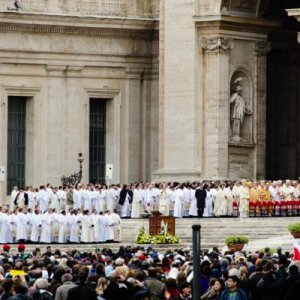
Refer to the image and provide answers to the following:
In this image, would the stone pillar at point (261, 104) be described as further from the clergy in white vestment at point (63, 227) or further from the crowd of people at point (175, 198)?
the clergy in white vestment at point (63, 227)

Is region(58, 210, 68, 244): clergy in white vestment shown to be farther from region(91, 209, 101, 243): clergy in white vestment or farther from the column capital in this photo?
the column capital

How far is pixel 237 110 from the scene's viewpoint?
76.4 metres

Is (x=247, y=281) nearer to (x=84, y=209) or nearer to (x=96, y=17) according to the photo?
(x=84, y=209)

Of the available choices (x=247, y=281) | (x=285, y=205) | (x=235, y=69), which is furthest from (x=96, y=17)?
(x=247, y=281)

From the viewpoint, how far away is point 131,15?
8062cm

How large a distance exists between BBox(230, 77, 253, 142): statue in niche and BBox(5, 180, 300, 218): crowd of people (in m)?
3.06

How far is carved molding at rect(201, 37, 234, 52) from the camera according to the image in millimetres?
75125

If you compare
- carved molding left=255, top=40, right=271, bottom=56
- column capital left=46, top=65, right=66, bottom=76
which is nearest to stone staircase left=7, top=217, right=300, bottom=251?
carved molding left=255, top=40, right=271, bottom=56

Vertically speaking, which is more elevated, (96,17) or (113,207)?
(96,17)

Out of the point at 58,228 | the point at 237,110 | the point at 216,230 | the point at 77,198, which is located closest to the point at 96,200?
the point at 77,198

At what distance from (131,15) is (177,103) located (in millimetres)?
6141

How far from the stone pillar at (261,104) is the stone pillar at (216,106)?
187 centimetres

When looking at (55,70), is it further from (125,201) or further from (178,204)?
(178,204)

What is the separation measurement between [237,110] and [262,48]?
2.78 meters
